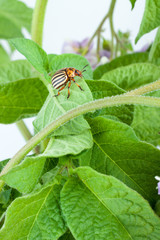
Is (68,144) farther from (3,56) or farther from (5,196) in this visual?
(3,56)

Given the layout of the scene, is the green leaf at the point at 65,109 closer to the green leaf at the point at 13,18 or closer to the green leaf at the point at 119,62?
the green leaf at the point at 119,62

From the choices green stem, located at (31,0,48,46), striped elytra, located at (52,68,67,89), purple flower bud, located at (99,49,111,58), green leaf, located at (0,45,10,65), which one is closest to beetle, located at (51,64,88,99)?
striped elytra, located at (52,68,67,89)

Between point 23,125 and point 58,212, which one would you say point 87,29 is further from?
point 58,212

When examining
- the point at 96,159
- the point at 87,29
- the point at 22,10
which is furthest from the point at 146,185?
the point at 87,29

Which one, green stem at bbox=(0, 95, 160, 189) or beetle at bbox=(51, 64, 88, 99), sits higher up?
beetle at bbox=(51, 64, 88, 99)

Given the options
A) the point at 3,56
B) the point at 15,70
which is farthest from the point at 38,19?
the point at 3,56

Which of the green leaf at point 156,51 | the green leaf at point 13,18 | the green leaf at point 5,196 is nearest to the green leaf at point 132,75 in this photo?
the green leaf at point 156,51

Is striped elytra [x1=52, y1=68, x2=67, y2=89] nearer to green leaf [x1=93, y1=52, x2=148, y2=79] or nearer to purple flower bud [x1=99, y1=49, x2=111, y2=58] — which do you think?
green leaf [x1=93, y1=52, x2=148, y2=79]

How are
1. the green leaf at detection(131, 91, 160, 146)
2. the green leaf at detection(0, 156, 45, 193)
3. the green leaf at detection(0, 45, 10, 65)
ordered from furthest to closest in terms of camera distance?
the green leaf at detection(0, 45, 10, 65) → the green leaf at detection(131, 91, 160, 146) → the green leaf at detection(0, 156, 45, 193)
